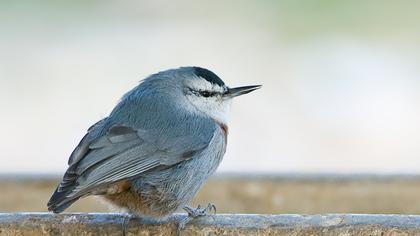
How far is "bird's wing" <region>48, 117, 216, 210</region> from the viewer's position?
3.71 m

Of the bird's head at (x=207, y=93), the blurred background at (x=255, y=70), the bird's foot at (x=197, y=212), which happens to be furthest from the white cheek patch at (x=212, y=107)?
the blurred background at (x=255, y=70)

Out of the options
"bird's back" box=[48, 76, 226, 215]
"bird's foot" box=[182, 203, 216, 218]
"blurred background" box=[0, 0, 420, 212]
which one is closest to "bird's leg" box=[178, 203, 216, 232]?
"bird's foot" box=[182, 203, 216, 218]

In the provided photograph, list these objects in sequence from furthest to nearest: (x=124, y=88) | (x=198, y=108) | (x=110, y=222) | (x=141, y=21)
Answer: (x=141, y=21) < (x=124, y=88) < (x=198, y=108) < (x=110, y=222)

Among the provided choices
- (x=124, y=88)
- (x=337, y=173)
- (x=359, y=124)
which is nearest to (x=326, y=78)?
(x=359, y=124)

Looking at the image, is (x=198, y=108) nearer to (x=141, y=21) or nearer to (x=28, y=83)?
(x=28, y=83)

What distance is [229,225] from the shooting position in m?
3.42

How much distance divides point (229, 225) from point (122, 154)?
25.0 inches

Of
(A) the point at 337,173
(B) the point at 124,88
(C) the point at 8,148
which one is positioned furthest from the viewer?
(B) the point at 124,88

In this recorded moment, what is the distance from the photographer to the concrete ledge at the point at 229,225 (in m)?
3.32

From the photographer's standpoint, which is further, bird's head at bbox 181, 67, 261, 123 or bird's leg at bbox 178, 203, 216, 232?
bird's head at bbox 181, 67, 261, 123

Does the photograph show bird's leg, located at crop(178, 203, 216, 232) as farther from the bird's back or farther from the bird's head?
the bird's head

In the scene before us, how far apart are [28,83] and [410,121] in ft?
12.0

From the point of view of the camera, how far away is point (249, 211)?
4883 mm

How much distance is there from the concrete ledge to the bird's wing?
0.11m
